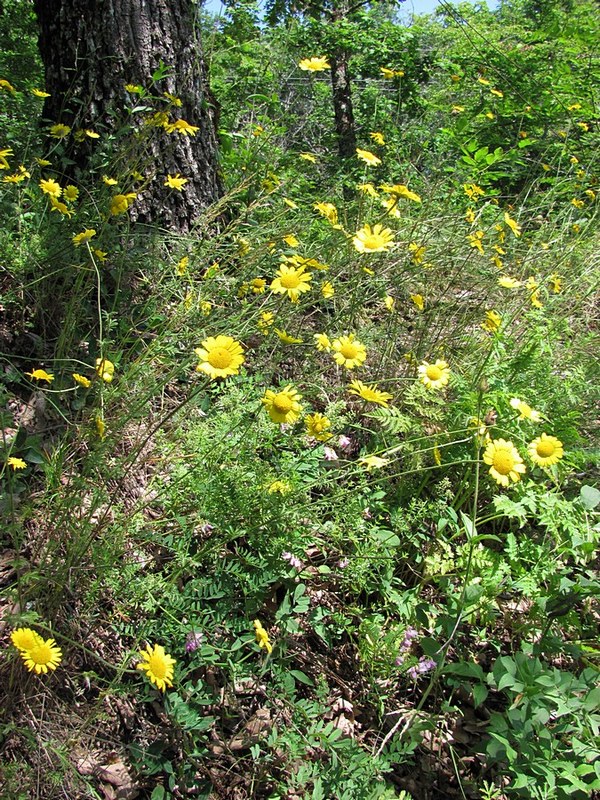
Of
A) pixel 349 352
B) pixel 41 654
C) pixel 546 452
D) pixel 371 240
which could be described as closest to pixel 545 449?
pixel 546 452

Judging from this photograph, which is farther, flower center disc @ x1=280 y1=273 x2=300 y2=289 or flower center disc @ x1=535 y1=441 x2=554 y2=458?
flower center disc @ x1=535 y1=441 x2=554 y2=458

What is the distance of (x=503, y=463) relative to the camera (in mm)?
1716

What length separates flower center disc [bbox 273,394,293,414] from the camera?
1483 mm

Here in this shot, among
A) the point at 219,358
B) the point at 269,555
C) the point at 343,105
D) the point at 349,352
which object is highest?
the point at 343,105

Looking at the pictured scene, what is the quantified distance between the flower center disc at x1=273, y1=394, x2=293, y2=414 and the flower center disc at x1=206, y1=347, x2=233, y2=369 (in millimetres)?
152

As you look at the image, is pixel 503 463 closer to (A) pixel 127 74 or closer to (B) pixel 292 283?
(B) pixel 292 283

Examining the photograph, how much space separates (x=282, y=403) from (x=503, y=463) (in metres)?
0.69

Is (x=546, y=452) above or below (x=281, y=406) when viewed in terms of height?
below

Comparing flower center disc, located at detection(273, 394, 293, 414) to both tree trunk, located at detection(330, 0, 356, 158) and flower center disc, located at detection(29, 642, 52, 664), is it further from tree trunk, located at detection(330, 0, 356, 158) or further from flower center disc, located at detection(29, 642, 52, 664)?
tree trunk, located at detection(330, 0, 356, 158)

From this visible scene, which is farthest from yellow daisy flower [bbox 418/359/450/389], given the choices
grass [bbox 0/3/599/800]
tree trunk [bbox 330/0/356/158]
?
tree trunk [bbox 330/0/356/158]

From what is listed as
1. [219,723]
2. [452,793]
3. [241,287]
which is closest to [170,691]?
[219,723]

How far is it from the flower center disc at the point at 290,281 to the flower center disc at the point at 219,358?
0.37 meters

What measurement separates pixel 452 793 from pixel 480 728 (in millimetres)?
→ 205

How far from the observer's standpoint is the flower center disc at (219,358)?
56.2 inches
